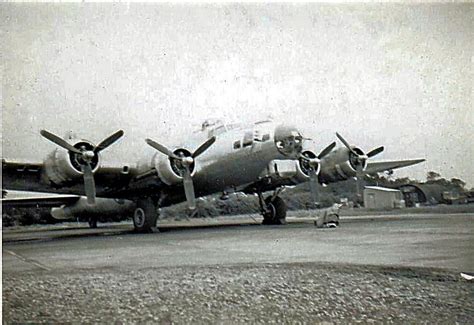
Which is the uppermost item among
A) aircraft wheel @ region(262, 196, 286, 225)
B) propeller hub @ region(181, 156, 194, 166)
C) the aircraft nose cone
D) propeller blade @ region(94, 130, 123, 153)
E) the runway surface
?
propeller blade @ region(94, 130, 123, 153)

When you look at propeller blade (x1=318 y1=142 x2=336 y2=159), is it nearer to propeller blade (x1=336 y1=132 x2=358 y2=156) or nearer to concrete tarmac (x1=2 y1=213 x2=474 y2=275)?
propeller blade (x1=336 y1=132 x2=358 y2=156)

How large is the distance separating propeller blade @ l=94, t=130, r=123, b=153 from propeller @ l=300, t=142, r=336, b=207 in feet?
2.77

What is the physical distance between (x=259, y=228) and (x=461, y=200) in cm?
101

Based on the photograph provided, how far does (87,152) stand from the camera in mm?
2521

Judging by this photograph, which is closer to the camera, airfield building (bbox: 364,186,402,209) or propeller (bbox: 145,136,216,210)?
propeller (bbox: 145,136,216,210)

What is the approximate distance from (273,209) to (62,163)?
981 mm

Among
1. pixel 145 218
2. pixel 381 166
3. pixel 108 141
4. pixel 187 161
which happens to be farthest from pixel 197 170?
pixel 381 166

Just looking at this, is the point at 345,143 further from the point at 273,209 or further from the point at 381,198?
the point at 273,209

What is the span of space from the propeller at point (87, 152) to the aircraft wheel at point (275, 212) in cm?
76

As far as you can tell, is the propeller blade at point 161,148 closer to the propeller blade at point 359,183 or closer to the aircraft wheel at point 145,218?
the aircraft wheel at point 145,218

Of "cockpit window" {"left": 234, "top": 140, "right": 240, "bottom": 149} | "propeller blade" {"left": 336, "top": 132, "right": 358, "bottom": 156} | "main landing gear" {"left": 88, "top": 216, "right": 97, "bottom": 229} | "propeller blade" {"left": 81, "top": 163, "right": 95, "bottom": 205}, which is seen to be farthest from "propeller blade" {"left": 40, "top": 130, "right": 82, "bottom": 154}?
"propeller blade" {"left": 336, "top": 132, "right": 358, "bottom": 156}

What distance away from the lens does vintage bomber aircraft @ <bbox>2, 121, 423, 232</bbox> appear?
8.31ft

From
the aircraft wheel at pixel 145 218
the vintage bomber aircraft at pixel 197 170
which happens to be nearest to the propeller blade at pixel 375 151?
the vintage bomber aircraft at pixel 197 170

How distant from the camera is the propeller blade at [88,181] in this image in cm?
256
